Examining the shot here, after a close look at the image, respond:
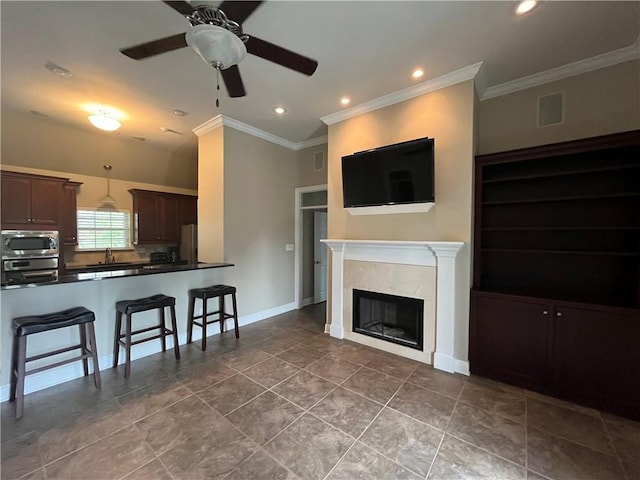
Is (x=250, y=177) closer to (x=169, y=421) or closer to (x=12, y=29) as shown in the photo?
(x=12, y=29)

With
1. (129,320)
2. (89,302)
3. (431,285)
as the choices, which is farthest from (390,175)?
(89,302)

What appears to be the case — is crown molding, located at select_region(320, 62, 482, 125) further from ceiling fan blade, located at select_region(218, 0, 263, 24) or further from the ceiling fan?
ceiling fan blade, located at select_region(218, 0, 263, 24)

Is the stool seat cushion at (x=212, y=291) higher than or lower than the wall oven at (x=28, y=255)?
lower

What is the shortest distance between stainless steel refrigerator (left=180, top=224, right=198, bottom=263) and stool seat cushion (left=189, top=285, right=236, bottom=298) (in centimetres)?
206

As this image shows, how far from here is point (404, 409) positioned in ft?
7.29

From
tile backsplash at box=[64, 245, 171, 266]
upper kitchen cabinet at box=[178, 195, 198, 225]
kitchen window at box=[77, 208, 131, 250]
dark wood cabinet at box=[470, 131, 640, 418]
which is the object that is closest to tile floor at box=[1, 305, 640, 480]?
dark wood cabinet at box=[470, 131, 640, 418]

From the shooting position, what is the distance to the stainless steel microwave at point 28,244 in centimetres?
393

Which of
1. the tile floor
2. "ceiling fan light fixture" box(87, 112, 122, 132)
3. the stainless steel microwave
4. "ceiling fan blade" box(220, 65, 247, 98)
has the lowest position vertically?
the tile floor

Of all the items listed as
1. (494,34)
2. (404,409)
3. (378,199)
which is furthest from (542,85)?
(404,409)

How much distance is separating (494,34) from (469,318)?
2654 millimetres

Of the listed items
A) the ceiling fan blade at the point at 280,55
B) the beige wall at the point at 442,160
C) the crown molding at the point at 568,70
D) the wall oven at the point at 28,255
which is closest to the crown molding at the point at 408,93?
the beige wall at the point at 442,160

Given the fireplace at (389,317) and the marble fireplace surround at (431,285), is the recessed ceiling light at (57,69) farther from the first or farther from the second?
the fireplace at (389,317)

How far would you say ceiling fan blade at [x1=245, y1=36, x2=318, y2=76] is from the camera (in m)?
1.92

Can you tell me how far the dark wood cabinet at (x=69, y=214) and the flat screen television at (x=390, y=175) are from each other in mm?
4774
